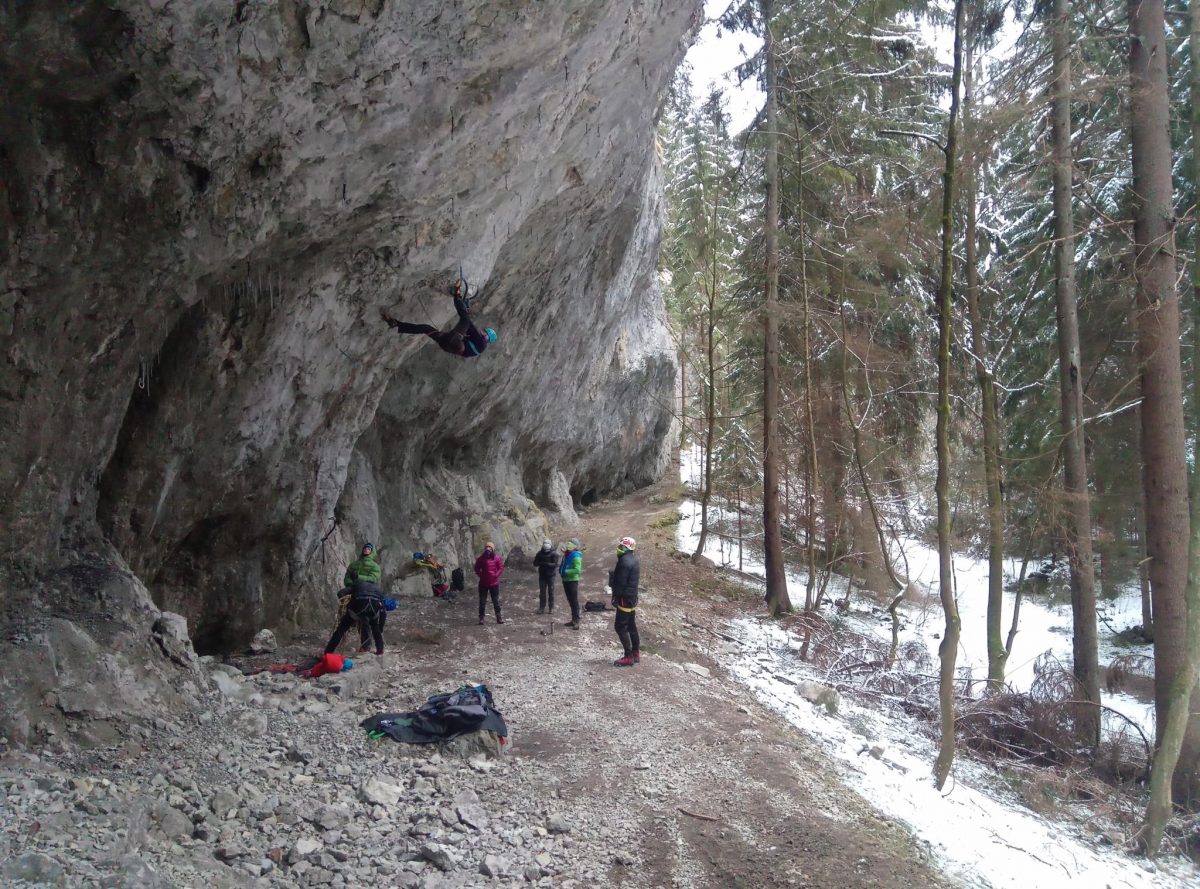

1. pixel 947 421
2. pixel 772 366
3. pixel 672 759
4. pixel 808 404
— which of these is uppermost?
pixel 772 366

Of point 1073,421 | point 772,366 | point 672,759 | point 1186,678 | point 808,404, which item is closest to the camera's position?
point 672,759

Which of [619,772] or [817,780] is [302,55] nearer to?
[619,772]

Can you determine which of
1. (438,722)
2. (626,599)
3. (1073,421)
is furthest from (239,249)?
(1073,421)

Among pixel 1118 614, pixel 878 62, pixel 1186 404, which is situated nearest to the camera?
pixel 878 62

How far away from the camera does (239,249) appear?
654 cm

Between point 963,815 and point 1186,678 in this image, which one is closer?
point 963,815

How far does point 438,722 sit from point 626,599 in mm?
3216

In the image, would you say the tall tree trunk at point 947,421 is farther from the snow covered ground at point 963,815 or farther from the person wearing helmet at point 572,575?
the person wearing helmet at point 572,575

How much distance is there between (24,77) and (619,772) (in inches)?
282

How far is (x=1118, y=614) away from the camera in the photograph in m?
19.9

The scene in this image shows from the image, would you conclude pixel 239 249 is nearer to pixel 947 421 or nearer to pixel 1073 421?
pixel 947 421

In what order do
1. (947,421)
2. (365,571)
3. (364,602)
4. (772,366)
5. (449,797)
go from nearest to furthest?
(449,797) → (947,421) → (364,602) → (365,571) → (772,366)

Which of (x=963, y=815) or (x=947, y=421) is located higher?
(x=947, y=421)

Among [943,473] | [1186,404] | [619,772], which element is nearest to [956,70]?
[943,473]
